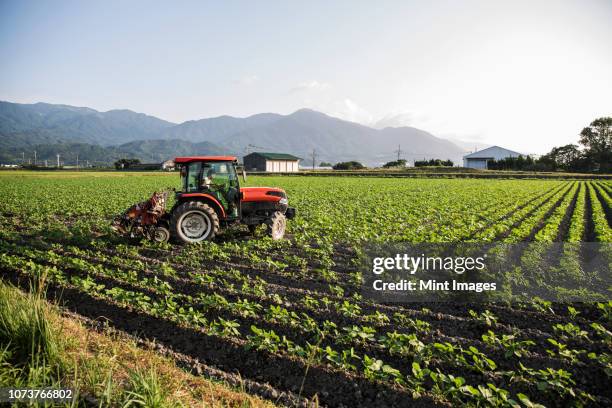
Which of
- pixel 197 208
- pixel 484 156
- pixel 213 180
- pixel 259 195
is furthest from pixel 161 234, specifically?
pixel 484 156

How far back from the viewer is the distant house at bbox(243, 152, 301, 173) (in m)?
80.2

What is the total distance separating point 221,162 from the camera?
31.6ft

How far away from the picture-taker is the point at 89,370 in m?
3.25

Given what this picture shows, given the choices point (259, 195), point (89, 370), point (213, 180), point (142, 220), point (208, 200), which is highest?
point (213, 180)

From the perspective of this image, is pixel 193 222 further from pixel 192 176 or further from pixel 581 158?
pixel 581 158

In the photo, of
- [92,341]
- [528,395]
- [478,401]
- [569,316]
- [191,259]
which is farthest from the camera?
[191,259]

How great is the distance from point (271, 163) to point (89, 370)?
78.0 meters

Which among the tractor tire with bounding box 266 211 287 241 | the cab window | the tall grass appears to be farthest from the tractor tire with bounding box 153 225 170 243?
the tall grass

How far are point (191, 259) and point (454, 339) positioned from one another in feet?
19.1

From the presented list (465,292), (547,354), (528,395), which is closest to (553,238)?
(465,292)

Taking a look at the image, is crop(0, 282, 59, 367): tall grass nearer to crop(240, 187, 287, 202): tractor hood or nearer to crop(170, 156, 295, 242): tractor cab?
crop(170, 156, 295, 242): tractor cab

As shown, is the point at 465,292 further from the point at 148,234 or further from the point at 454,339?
the point at 148,234

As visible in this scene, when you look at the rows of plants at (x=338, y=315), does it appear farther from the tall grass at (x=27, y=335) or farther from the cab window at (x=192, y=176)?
the cab window at (x=192, y=176)

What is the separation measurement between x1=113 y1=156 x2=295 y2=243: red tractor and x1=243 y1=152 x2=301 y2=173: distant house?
70.3m
